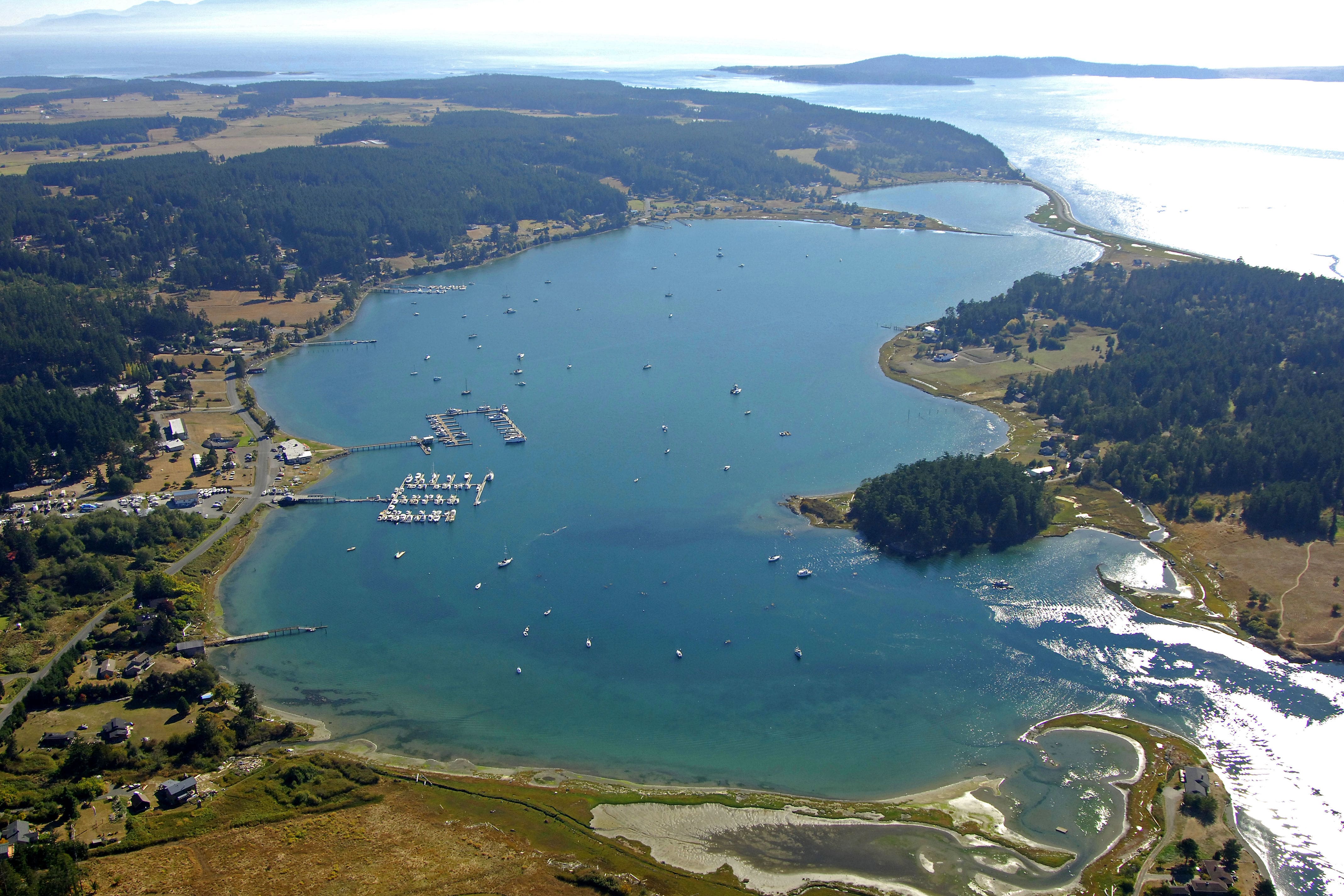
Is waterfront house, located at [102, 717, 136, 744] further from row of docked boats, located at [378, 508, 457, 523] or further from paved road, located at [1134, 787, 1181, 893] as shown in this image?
paved road, located at [1134, 787, 1181, 893]

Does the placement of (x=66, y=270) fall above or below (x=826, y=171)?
below

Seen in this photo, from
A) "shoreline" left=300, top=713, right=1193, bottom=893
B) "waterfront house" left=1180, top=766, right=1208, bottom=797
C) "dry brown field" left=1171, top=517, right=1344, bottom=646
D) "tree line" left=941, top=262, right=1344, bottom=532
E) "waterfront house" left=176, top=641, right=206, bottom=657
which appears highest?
"tree line" left=941, top=262, right=1344, bottom=532

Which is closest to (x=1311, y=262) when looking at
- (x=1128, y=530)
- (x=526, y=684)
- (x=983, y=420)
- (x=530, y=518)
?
(x=983, y=420)

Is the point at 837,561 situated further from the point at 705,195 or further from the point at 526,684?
the point at 705,195

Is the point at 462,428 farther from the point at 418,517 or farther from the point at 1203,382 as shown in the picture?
the point at 1203,382

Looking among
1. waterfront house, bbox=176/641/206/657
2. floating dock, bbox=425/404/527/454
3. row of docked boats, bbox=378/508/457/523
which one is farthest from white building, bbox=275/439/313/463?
waterfront house, bbox=176/641/206/657

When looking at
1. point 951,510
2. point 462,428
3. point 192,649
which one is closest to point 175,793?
point 192,649
